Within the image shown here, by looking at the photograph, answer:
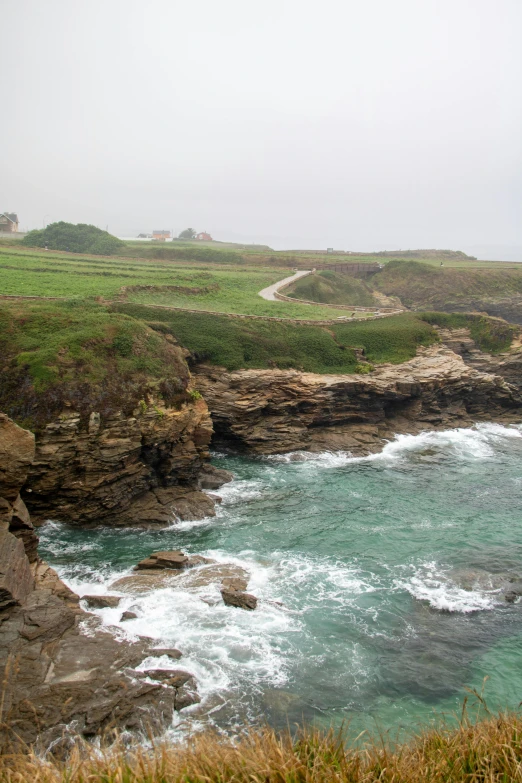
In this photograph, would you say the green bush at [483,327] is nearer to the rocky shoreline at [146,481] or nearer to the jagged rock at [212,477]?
the rocky shoreline at [146,481]

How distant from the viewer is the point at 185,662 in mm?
15547

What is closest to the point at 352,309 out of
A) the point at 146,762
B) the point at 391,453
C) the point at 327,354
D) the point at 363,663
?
the point at 327,354

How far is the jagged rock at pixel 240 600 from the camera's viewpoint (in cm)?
1842

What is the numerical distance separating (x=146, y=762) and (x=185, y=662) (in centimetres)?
946

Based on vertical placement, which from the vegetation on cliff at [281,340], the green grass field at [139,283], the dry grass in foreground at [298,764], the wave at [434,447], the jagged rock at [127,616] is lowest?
the jagged rock at [127,616]

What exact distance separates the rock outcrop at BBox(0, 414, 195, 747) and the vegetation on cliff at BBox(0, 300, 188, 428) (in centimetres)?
921

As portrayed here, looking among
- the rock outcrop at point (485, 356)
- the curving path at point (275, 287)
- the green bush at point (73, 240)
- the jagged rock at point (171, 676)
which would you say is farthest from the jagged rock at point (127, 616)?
the green bush at point (73, 240)

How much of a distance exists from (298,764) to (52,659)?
9.48 metres

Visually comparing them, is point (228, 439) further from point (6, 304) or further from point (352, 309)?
point (352, 309)

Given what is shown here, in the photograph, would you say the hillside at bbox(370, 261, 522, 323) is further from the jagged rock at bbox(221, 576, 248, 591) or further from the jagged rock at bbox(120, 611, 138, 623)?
the jagged rock at bbox(120, 611, 138, 623)

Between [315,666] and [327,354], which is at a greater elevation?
[327,354]

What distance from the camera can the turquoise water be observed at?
14.8 meters

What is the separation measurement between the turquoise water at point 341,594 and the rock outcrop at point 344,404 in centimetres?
399

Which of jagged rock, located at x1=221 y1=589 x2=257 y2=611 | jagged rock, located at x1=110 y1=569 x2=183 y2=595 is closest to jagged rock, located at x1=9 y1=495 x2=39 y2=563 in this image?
jagged rock, located at x1=110 y1=569 x2=183 y2=595
